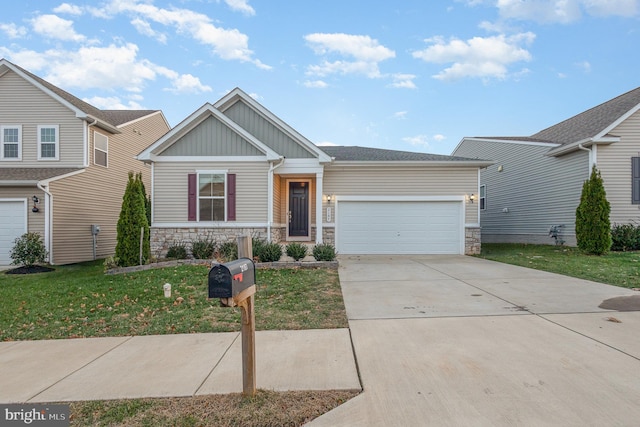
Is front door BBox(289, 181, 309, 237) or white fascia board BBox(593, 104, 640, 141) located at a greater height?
white fascia board BBox(593, 104, 640, 141)

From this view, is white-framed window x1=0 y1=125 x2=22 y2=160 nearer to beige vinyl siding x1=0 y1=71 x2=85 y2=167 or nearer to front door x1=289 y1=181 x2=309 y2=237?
beige vinyl siding x1=0 y1=71 x2=85 y2=167

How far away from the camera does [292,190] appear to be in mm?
13820

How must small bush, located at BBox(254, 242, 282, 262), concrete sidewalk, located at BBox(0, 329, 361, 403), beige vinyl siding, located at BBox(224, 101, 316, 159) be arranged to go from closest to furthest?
concrete sidewalk, located at BBox(0, 329, 361, 403)
small bush, located at BBox(254, 242, 282, 262)
beige vinyl siding, located at BBox(224, 101, 316, 159)

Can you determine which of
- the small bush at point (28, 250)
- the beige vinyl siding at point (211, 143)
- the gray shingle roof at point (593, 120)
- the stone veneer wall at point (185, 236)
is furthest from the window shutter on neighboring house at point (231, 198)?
the gray shingle roof at point (593, 120)

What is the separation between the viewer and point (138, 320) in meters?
5.06

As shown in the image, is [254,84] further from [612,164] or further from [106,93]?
[612,164]

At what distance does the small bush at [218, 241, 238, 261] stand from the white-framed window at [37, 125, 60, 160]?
759 cm

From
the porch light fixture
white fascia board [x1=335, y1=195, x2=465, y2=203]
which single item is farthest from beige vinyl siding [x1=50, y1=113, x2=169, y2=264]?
white fascia board [x1=335, y1=195, x2=465, y2=203]

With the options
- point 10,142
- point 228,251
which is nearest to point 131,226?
point 228,251

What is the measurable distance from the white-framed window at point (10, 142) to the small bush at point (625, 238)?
2102cm

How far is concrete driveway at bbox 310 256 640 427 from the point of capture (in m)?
2.46

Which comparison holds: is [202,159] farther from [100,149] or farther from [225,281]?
[225,281]

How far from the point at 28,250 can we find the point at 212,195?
225 inches

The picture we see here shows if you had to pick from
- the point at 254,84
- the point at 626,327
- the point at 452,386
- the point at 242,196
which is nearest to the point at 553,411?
the point at 452,386
